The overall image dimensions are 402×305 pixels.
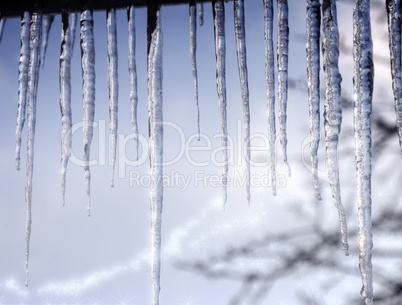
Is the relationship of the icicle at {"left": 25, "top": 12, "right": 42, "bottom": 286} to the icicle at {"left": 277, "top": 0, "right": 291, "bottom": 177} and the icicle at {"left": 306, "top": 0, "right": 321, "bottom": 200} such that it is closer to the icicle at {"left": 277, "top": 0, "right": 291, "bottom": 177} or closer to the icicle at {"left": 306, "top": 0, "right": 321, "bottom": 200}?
the icicle at {"left": 277, "top": 0, "right": 291, "bottom": 177}

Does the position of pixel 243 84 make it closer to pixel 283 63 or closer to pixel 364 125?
pixel 283 63

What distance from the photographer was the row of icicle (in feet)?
6.17

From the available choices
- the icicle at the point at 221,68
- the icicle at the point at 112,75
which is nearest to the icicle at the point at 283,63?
the icicle at the point at 221,68

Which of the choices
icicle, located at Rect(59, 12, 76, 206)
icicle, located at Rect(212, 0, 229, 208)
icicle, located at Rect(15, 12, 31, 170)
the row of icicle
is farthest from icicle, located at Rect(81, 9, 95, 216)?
icicle, located at Rect(212, 0, 229, 208)

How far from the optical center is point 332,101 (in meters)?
1.97

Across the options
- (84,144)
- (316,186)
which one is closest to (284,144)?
(316,186)

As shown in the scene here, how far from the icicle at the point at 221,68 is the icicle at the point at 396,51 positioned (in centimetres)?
79

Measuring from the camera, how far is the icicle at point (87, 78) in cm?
232

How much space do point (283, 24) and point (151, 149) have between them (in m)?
0.89

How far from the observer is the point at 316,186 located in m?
2.03

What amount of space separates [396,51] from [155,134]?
1154mm

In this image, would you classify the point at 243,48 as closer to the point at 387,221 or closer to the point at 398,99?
the point at 398,99

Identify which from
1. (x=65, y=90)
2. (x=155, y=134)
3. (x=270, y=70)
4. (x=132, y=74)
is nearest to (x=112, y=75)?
(x=132, y=74)

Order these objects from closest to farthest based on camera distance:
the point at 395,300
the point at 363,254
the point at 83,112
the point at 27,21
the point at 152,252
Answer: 1. the point at 363,254
2. the point at 152,252
3. the point at 83,112
4. the point at 27,21
5. the point at 395,300
